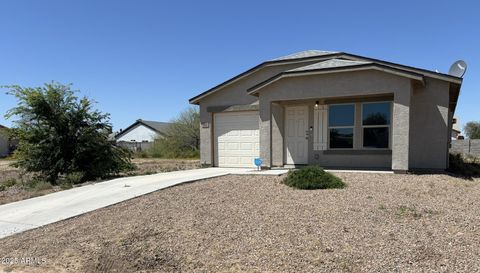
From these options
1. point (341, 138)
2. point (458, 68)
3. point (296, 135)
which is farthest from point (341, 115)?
point (458, 68)

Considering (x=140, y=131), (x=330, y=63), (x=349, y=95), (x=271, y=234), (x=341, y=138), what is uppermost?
(x=330, y=63)

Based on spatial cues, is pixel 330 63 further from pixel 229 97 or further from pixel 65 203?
pixel 65 203

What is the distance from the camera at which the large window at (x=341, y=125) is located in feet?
40.4

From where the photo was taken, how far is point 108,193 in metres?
8.96

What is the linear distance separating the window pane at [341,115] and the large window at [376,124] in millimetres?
419

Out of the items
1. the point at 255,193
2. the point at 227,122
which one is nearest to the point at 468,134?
the point at 227,122

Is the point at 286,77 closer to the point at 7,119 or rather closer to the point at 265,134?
the point at 265,134

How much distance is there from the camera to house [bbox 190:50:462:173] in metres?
10.6

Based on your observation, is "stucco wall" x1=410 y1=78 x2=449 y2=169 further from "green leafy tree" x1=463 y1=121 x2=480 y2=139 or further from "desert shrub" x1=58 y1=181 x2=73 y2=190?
"green leafy tree" x1=463 y1=121 x2=480 y2=139

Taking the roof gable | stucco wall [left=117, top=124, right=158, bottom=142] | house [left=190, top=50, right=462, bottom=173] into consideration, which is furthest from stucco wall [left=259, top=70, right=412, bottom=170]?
stucco wall [left=117, top=124, right=158, bottom=142]

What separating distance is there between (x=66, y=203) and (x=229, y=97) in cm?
847

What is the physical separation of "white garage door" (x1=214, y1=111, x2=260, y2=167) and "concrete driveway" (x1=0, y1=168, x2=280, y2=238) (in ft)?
14.1

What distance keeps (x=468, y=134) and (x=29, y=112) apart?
6936cm

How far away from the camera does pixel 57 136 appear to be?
40.7ft
